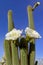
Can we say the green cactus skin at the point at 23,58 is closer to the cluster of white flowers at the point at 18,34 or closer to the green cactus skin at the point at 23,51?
the green cactus skin at the point at 23,51

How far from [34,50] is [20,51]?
0.33 m

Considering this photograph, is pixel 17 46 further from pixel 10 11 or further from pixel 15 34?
pixel 10 11

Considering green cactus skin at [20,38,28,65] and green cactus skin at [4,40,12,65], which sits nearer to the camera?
green cactus skin at [20,38,28,65]

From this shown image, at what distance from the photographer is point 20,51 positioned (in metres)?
5.73

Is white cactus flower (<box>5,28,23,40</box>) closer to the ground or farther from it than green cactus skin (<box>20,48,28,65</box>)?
farther from it

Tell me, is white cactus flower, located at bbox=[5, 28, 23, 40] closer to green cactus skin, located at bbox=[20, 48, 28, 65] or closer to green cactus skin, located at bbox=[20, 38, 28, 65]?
green cactus skin, located at bbox=[20, 38, 28, 65]

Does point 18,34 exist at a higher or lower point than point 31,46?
higher

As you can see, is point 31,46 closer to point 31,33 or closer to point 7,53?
point 31,33

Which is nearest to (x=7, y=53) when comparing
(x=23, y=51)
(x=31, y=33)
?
(x=23, y=51)

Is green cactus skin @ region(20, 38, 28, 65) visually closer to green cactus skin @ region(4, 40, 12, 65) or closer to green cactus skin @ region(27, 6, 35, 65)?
green cactus skin @ region(27, 6, 35, 65)

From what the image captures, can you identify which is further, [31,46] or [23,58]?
[31,46]

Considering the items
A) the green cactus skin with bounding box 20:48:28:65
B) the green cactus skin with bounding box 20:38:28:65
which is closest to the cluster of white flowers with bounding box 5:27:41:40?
the green cactus skin with bounding box 20:38:28:65

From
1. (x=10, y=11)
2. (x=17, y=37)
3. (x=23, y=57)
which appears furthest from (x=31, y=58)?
(x=10, y=11)

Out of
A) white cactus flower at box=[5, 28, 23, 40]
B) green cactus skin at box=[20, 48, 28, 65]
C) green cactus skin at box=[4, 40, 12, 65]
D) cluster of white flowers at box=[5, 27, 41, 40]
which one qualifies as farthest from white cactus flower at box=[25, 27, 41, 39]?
green cactus skin at box=[4, 40, 12, 65]
